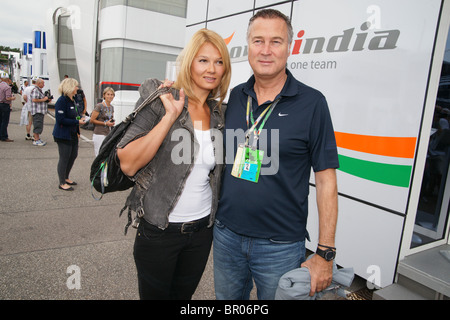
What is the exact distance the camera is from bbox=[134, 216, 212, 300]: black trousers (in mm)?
1749

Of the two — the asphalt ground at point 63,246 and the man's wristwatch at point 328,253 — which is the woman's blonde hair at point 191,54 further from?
the asphalt ground at point 63,246

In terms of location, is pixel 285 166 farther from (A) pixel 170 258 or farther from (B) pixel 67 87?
(B) pixel 67 87

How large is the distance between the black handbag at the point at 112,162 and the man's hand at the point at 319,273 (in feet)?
3.53

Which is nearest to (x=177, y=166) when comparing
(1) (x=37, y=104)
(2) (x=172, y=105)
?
(2) (x=172, y=105)

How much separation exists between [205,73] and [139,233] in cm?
97

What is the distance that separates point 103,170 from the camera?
1712 mm

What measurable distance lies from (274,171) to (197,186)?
44 cm

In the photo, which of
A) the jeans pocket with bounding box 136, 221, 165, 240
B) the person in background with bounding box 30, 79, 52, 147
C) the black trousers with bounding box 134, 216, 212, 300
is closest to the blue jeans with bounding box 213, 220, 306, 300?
the black trousers with bounding box 134, 216, 212, 300

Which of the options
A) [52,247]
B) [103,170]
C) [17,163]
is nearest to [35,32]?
[17,163]

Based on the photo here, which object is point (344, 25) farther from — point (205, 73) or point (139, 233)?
point (139, 233)

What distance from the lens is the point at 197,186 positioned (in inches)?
70.1

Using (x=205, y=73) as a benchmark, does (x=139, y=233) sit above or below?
below

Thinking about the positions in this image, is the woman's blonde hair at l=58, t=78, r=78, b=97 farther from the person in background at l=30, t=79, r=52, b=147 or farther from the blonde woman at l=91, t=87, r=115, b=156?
the person in background at l=30, t=79, r=52, b=147

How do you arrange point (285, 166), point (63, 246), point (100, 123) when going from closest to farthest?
point (285, 166) → point (63, 246) → point (100, 123)
